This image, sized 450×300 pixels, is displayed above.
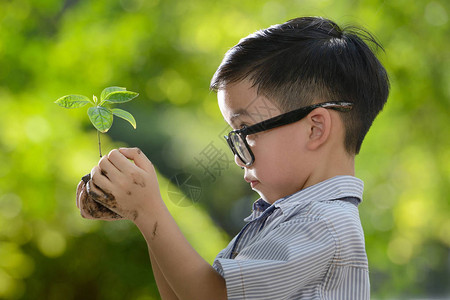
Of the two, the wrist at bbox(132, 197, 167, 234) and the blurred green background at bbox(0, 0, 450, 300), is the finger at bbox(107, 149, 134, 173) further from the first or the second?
the blurred green background at bbox(0, 0, 450, 300)

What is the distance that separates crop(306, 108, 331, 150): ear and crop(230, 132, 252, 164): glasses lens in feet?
0.27

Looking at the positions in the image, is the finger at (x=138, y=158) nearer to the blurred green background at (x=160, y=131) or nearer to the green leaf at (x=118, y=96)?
the green leaf at (x=118, y=96)

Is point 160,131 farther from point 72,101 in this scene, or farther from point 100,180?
point 100,180

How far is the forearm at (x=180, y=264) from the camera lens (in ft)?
2.02

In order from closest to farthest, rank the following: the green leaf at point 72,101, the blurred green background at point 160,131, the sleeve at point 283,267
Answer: the sleeve at point 283,267
the green leaf at point 72,101
the blurred green background at point 160,131

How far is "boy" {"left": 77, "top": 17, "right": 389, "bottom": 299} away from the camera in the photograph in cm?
62

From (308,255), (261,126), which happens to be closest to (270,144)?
(261,126)

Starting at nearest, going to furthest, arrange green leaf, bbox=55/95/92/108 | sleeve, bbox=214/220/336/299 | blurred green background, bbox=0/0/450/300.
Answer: sleeve, bbox=214/220/336/299
green leaf, bbox=55/95/92/108
blurred green background, bbox=0/0/450/300

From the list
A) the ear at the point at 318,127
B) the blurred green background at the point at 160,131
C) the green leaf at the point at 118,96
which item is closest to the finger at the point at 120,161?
the green leaf at the point at 118,96

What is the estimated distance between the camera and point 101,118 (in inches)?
28.1

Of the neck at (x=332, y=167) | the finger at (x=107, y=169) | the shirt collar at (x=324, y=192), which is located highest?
the finger at (x=107, y=169)

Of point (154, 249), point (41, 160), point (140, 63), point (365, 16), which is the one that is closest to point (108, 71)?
point (140, 63)

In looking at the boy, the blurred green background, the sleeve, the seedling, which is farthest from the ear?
the blurred green background

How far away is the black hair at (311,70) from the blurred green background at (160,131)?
1050mm
